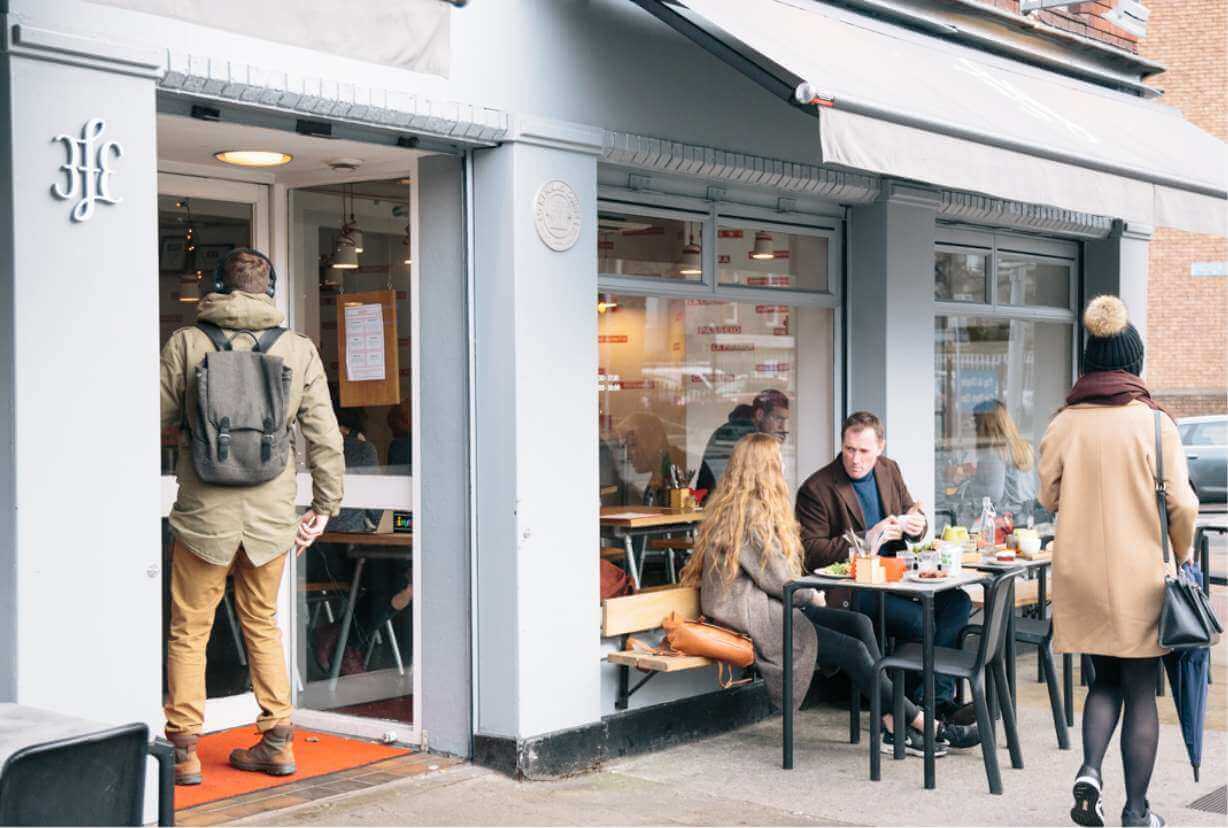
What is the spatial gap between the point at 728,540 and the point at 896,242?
2582 millimetres

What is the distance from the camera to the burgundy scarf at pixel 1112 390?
18.1 ft

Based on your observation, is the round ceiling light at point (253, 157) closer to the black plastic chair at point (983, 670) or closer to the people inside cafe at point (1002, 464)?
the black plastic chair at point (983, 670)

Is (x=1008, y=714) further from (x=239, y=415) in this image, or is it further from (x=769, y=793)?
(x=239, y=415)

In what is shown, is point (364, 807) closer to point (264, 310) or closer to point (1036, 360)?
point (264, 310)

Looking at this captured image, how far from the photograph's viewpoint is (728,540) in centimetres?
674

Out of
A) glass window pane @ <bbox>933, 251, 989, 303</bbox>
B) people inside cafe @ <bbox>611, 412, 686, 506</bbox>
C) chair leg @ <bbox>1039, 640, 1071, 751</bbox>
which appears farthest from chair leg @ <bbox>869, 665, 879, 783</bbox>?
glass window pane @ <bbox>933, 251, 989, 303</bbox>

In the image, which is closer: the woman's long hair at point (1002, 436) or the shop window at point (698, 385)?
the shop window at point (698, 385)

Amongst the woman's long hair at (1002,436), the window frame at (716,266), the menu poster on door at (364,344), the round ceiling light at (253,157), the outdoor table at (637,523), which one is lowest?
the outdoor table at (637,523)

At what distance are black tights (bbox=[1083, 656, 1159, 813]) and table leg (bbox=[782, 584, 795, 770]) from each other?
1.38 metres

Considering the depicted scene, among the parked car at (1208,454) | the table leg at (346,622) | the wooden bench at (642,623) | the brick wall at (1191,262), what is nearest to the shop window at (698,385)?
the wooden bench at (642,623)

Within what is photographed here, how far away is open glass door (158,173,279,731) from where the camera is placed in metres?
6.70

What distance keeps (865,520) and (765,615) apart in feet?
2.61

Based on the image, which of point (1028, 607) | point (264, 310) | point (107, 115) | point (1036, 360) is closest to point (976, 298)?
point (1036, 360)

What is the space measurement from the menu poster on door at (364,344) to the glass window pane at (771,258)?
1.87m
